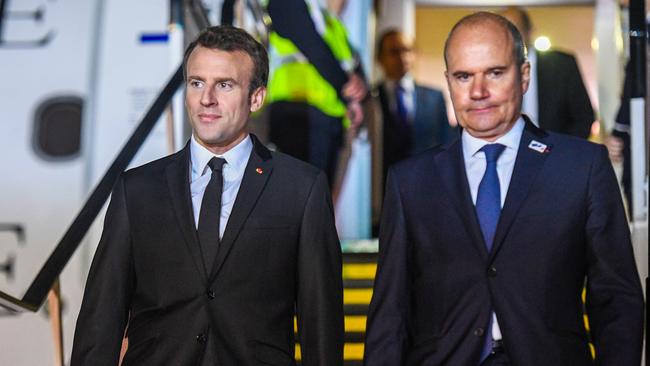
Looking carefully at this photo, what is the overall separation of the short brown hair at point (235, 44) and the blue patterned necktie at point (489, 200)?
2.10 ft

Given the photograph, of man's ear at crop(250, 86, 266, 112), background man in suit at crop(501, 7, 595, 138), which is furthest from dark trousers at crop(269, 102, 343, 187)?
man's ear at crop(250, 86, 266, 112)

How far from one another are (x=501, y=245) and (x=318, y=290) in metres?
0.48

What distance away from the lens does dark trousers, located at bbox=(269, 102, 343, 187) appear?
6422 mm

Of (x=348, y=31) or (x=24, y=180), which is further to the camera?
(x=348, y=31)

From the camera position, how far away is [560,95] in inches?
242

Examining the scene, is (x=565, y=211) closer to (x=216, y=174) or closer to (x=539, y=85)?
(x=216, y=174)

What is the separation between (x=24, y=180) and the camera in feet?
18.6

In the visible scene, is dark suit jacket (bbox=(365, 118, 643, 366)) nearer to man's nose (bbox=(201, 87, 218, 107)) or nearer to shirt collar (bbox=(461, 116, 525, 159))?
shirt collar (bbox=(461, 116, 525, 159))

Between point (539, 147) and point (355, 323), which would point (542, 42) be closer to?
point (355, 323)

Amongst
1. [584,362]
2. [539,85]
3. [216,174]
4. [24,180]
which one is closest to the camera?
[584,362]

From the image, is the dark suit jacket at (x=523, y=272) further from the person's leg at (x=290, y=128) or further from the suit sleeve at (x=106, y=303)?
the person's leg at (x=290, y=128)

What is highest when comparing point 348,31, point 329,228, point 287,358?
point 348,31

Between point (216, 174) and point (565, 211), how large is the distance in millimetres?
885

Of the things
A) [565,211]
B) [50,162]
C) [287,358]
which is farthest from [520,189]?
[50,162]
